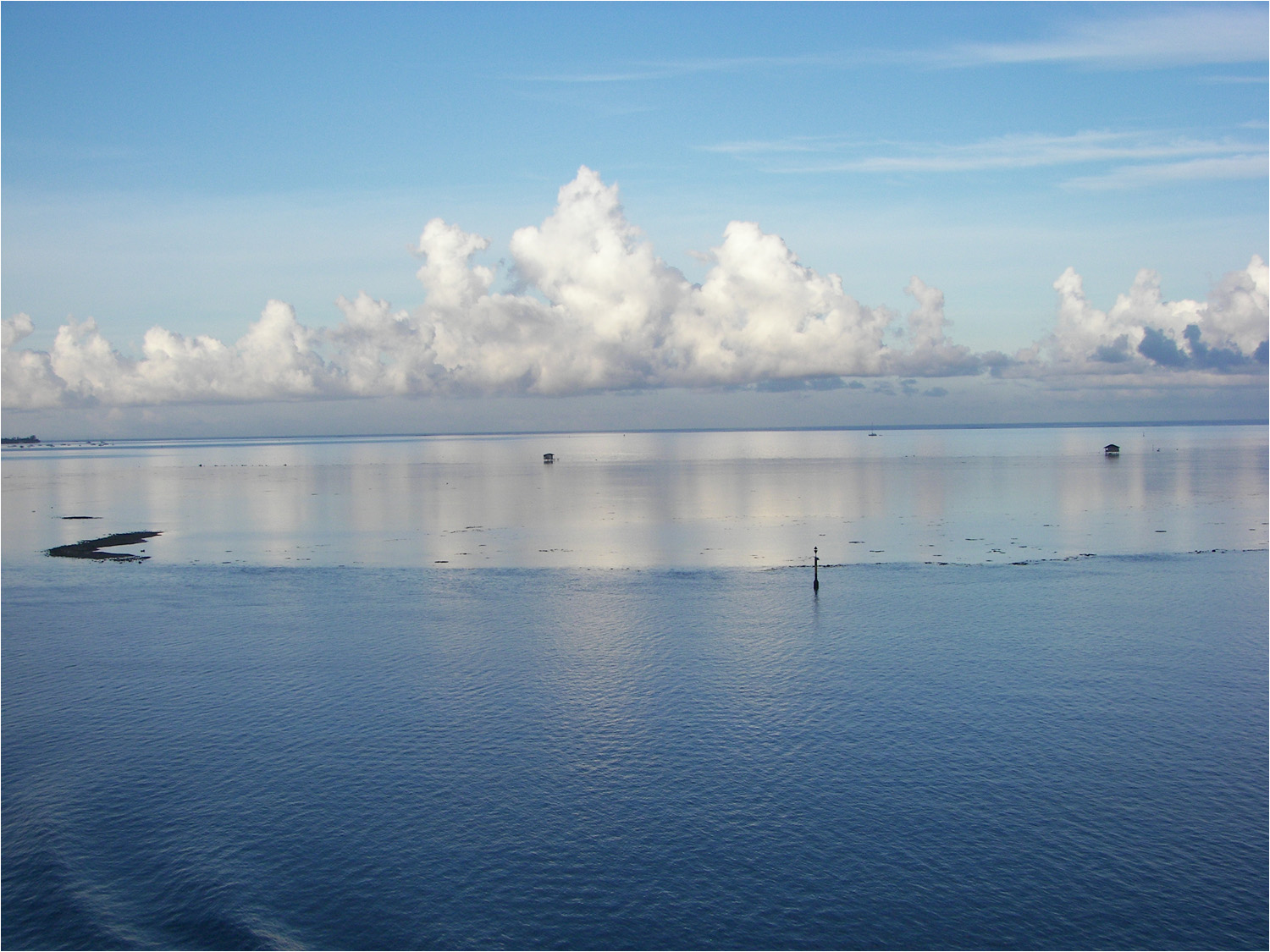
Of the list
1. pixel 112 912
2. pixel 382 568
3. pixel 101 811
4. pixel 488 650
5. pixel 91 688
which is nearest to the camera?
pixel 112 912

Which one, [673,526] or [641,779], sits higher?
[673,526]

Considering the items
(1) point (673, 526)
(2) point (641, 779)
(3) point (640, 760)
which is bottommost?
(2) point (641, 779)

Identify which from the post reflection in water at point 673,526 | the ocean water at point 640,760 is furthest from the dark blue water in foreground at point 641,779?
the post reflection in water at point 673,526

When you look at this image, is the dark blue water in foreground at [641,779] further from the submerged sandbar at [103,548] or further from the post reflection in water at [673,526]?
the submerged sandbar at [103,548]

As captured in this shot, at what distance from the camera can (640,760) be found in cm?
4897

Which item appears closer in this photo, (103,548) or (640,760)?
(640,760)

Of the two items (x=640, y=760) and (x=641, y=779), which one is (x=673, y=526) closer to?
(x=640, y=760)

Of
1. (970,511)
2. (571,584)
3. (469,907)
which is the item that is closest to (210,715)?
(469,907)

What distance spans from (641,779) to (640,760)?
95.1 inches

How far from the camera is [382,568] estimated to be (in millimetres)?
109000

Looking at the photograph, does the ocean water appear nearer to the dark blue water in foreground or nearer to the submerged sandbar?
the dark blue water in foreground

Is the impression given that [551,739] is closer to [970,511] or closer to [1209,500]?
[970,511]

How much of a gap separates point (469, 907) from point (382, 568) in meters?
77.1

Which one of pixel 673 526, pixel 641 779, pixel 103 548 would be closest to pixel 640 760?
pixel 641 779
